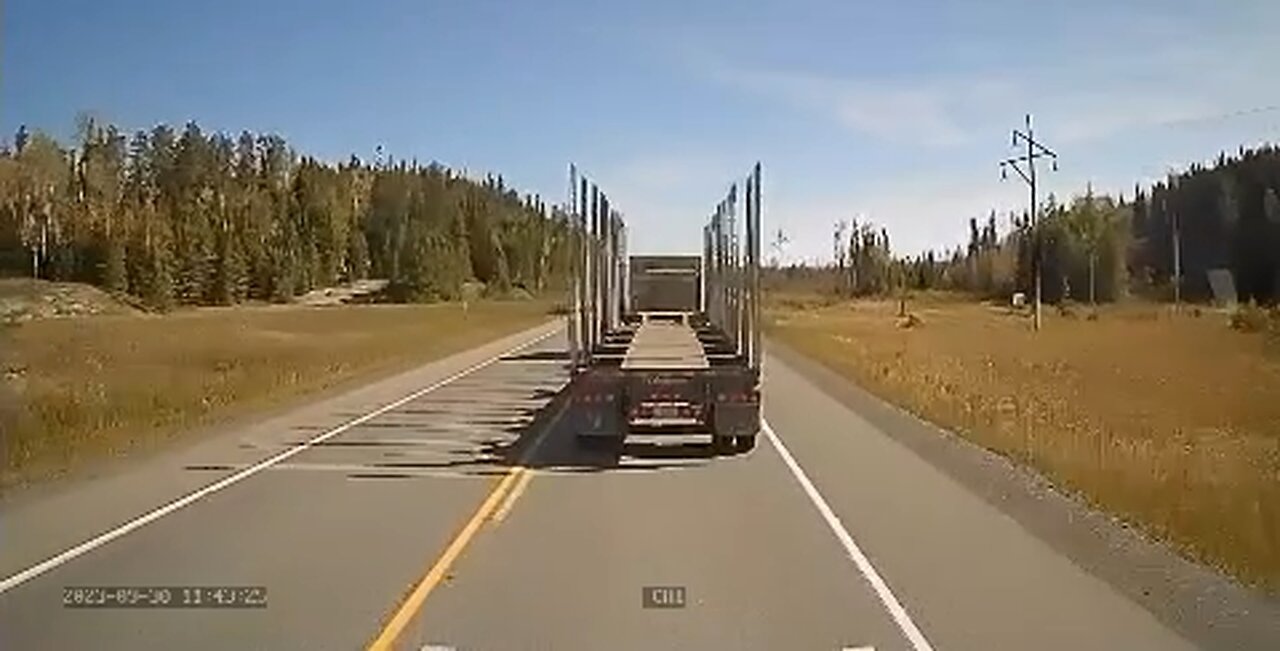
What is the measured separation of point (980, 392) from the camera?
3678cm

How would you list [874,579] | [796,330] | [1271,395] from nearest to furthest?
[874,579], [1271,395], [796,330]

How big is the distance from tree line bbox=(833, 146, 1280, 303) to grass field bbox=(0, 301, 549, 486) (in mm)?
36110

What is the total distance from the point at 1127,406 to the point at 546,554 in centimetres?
2395

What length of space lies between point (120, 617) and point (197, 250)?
12394 cm

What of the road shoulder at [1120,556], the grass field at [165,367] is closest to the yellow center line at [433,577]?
the road shoulder at [1120,556]

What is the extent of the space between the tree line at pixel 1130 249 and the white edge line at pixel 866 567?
64227 mm

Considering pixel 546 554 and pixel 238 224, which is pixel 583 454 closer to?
pixel 546 554

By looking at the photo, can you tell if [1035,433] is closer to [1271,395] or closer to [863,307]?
[1271,395]

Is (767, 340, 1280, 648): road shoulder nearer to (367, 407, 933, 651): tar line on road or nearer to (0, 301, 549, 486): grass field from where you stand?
(367, 407, 933, 651): tar line on road

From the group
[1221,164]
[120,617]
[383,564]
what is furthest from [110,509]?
[1221,164]

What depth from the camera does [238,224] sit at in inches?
5492

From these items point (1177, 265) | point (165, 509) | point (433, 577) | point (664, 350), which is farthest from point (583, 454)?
point (1177, 265)

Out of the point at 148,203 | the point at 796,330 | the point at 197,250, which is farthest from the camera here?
the point at 148,203

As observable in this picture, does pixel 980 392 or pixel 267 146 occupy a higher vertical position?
pixel 267 146
